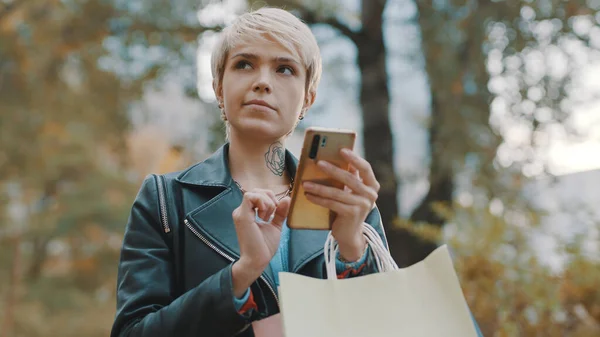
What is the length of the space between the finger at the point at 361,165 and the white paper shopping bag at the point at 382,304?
17 centimetres

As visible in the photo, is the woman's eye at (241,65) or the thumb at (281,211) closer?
the thumb at (281,211)

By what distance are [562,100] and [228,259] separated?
14.4ft

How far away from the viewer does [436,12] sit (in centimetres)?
514

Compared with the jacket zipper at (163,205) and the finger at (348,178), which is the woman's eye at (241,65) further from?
the finger at (348,178)

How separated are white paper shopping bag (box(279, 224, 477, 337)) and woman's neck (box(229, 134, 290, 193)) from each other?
35cm

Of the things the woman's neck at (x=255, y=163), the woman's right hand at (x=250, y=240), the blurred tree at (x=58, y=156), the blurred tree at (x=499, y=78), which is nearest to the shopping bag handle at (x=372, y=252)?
the woman's right hand at (x=250, y=240)

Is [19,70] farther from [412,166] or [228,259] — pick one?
[228,259]

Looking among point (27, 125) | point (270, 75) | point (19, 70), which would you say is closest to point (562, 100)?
point (270, 75)

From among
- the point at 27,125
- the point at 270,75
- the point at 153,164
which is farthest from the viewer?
the point at 153,164

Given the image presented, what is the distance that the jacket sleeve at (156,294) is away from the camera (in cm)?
111

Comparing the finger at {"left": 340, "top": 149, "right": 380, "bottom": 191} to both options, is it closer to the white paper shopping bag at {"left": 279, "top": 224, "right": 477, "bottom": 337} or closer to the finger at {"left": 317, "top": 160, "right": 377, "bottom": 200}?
the finger at {"left": 317, "top": 160, "right": 377, "bottom": 200}

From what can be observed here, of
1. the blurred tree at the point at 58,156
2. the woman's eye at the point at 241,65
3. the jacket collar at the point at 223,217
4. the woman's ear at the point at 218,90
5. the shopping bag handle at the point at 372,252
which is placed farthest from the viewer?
the blurred tree at the point at 58,156

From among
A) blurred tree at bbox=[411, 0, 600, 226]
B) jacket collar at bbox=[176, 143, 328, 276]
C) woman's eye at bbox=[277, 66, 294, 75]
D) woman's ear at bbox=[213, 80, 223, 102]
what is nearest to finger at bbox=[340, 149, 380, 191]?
jacket collar at bbox=[176, 143, 328, 276]

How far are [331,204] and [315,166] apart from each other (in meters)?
0.08
